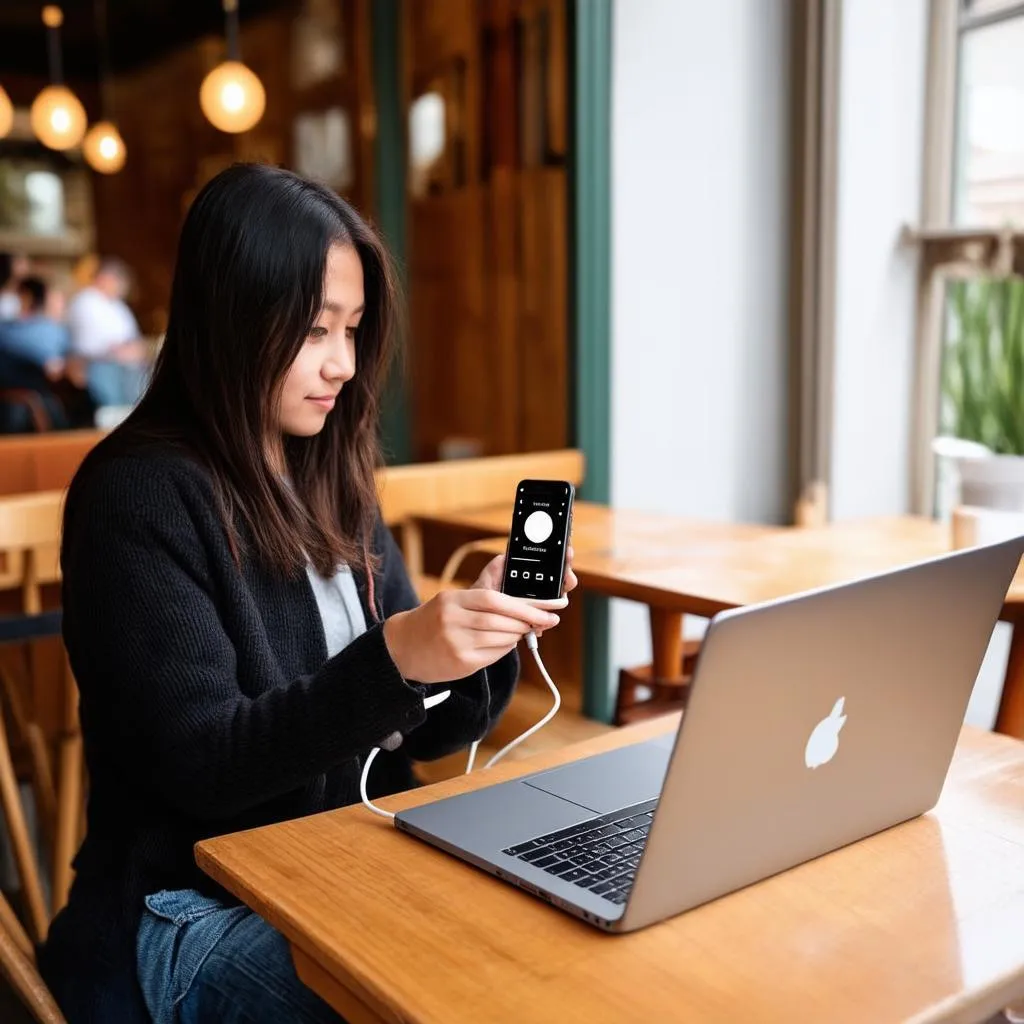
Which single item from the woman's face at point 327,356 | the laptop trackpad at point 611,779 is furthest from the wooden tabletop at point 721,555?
the woman's face at point 327,356

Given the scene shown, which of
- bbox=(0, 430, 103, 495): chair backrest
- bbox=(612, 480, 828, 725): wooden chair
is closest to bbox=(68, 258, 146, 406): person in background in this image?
bbox=(0, 430, 103, 495): chair backrest

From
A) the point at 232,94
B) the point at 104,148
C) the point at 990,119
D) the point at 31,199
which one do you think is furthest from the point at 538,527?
the point at 31,199

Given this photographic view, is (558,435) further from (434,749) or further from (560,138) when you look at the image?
(434,749)

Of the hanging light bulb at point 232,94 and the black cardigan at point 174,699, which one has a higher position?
the hanging light bulb at point 232,94

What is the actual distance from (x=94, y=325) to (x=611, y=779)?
560 cm

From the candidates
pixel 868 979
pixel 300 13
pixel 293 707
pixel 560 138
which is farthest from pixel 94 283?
pixel 868 979

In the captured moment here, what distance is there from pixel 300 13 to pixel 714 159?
2350mm

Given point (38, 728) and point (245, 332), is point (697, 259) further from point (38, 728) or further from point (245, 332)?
point (245, 332)

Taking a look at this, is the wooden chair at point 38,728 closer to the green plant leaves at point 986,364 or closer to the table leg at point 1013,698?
the table leg at point 1013,698

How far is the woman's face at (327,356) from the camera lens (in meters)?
1.23

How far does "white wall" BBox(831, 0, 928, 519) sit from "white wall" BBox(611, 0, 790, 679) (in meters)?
0.18

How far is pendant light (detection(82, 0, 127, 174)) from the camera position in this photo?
611 cm

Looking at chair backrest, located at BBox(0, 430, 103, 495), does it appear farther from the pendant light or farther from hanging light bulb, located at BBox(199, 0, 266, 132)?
the pendant light

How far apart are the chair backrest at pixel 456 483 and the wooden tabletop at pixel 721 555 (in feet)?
0.33
